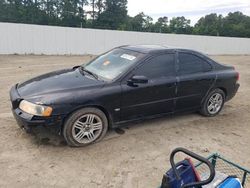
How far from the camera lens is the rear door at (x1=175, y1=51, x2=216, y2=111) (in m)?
5.00

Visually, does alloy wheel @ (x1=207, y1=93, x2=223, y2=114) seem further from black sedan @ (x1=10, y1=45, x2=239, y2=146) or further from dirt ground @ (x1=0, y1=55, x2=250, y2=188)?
dirt ground @ (x1=0, y1=55, x2=250, y2=188)

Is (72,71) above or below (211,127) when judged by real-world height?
above

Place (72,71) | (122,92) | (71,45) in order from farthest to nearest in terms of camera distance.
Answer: (71,45) → (72,71) → (122,92)

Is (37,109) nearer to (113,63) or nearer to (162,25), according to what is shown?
(113,63)

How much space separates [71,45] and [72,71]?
14758 mm

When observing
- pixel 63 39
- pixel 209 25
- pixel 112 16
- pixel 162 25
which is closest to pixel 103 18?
pixel 112 16

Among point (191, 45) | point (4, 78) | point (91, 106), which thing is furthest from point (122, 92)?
point (191, 45)

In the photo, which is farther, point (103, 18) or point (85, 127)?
point (103, 18)

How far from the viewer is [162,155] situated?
3990 mm

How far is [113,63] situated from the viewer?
4766 millimetres

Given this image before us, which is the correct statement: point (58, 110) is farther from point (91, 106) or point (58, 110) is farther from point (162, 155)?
point (162, 155)

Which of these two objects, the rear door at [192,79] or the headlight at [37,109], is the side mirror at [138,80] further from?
the headlight at [37,109]

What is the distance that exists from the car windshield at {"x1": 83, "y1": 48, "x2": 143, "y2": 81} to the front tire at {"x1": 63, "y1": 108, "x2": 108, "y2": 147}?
682 millimetres

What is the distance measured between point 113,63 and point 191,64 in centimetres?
161
